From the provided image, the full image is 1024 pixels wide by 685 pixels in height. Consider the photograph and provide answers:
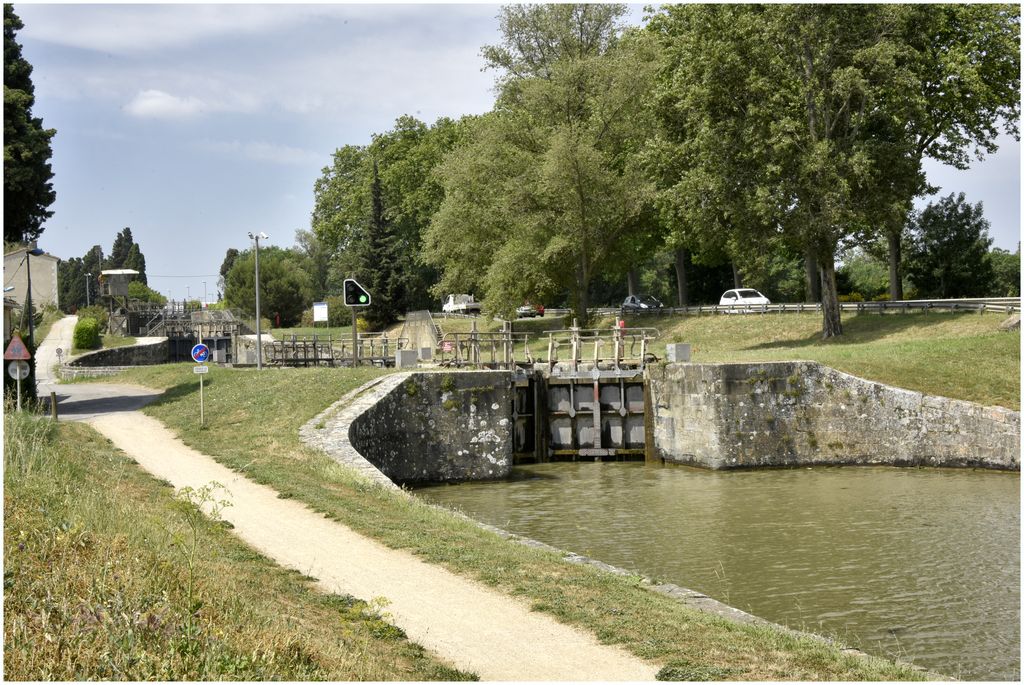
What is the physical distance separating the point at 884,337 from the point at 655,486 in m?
15.9

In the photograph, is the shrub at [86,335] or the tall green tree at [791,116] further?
the shrub at [86,335]

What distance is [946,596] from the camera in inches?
553

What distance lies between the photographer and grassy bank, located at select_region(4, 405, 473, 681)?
7121mm

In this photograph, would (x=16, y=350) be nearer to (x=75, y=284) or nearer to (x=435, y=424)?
(x=435, y=424)

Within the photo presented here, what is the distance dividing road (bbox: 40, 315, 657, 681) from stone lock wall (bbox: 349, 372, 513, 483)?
6324mm

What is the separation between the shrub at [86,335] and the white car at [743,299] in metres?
36.3

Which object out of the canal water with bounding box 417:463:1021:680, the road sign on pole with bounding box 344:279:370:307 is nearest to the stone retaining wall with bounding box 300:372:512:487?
the canal water with bounding box 417:463:1021:680

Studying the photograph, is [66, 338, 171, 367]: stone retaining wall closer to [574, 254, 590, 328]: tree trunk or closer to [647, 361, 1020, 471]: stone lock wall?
[574, 254, 590, 328]: tree trunk

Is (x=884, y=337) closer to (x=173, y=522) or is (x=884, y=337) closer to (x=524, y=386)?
(x=524, y=386)

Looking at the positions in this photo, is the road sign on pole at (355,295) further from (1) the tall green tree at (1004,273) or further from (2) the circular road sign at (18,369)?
(1) the tall green tree at (1004,273)

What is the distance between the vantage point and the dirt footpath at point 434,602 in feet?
28.2

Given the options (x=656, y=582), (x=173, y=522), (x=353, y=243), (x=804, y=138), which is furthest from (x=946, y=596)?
(x=353, y=243)

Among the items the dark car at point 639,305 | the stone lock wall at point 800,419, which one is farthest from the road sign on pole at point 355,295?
the dark car at point 639,305

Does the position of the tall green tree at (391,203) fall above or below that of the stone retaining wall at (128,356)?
above
